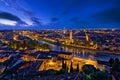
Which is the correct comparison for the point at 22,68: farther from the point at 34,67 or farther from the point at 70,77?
the point at 70,77

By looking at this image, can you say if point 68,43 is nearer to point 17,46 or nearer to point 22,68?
point 17,46

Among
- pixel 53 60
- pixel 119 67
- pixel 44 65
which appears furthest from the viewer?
pixel 53 60

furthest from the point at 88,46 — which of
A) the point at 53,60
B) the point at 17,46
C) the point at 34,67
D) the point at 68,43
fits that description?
the point at 34,67

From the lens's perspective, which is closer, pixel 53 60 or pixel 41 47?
pixel 53 60

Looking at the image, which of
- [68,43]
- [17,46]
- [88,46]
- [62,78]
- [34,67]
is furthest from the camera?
[68,43]

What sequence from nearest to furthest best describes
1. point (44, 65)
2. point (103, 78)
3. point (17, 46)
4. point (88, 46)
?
point (103, 78)
point (44, 65)
point (17, 46)
point (88, 46)

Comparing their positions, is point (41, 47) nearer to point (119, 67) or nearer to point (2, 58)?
point (2, 58)

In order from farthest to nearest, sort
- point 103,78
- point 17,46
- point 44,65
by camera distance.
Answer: point 17,46, point 44,65, point 103,78

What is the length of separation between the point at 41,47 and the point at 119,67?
41.6 feet

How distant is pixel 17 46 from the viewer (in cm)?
2212

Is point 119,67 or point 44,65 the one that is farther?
point 44,65

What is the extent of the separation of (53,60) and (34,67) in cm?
302

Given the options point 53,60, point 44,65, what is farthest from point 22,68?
point 53,60

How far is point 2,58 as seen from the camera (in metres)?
15.0
